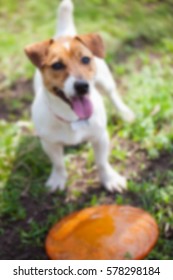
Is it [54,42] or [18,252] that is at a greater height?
[54,42]

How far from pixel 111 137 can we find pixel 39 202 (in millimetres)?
998

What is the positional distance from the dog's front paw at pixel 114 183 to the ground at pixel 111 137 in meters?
0.06

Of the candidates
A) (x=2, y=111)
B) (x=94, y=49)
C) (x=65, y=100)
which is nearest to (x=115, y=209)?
(x=65, y=100)

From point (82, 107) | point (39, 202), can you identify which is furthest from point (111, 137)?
point (82, 107)

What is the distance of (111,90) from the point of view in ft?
15.5

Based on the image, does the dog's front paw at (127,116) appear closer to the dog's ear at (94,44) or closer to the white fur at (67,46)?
the dog's ear at (94,44)

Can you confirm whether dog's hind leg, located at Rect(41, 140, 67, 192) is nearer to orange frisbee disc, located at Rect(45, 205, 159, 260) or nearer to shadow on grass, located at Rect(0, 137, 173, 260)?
shadow on grass, located at Rect(0, 137, 173, 260)

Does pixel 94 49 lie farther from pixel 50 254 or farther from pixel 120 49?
pixel 120 49

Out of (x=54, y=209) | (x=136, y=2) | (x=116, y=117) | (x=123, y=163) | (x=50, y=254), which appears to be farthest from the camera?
(x=136, y=2)

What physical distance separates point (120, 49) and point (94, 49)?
2.27m

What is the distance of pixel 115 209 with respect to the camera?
146 inches

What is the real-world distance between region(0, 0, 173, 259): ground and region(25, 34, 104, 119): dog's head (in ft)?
2.82

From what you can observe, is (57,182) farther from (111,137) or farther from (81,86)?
(81,86)

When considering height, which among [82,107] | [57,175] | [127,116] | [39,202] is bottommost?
[39,202]
